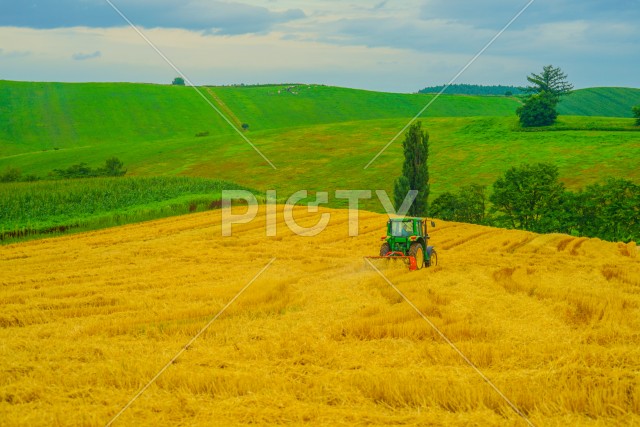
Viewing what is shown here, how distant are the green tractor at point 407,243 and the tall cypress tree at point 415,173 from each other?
76.9ft

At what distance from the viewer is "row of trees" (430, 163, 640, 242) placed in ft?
122

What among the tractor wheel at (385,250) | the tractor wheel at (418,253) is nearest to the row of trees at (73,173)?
the tractor wheel at (385,250)

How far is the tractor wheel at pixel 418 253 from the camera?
17.1m

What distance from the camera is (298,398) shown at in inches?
280

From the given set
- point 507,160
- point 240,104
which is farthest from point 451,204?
point 240,104

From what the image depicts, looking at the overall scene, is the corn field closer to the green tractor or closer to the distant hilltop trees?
the green tractor

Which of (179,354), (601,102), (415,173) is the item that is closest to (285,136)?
(415,173)

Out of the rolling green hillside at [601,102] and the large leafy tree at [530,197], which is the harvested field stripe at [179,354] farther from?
the rolling green hillside at [601,102]

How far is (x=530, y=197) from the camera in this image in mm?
41125

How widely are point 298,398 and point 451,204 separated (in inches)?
1480

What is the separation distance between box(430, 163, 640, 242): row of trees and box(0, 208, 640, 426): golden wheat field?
20.7 m

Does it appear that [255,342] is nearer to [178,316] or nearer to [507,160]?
[178,316]

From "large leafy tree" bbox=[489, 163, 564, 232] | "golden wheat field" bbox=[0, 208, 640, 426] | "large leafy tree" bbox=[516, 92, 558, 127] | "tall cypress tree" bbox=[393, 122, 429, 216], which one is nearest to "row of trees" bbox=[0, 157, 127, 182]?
"tall cypress tree" bbox=[393, 122, 429, 216]

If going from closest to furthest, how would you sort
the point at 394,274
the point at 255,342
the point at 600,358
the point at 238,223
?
the point at 600,358 → the point at 255,342 → the point at 394,274 → the point at 238,223
